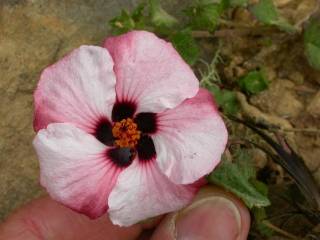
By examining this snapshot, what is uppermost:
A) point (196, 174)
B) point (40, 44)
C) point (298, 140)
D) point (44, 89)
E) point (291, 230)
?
point (44, 89)

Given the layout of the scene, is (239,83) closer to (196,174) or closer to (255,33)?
(255,33)

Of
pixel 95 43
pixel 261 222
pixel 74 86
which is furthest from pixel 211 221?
pixel 95 43

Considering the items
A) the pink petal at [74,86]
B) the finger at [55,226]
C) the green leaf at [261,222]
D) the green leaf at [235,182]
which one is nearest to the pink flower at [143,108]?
the pink petal at [74,86]

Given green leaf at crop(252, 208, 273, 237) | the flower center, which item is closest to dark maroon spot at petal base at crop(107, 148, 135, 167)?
the flower center

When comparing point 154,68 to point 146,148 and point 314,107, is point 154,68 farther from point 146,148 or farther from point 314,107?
point 314,107

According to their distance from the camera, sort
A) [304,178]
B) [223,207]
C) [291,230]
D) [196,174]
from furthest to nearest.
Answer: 1. [291,230]
2. [304,178]
3. [223,207]
4. [196,174]

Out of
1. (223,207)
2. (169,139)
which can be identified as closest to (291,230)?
(223,207)

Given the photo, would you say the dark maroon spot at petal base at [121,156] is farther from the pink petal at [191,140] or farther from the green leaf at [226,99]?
the green leaf at [226,99]
